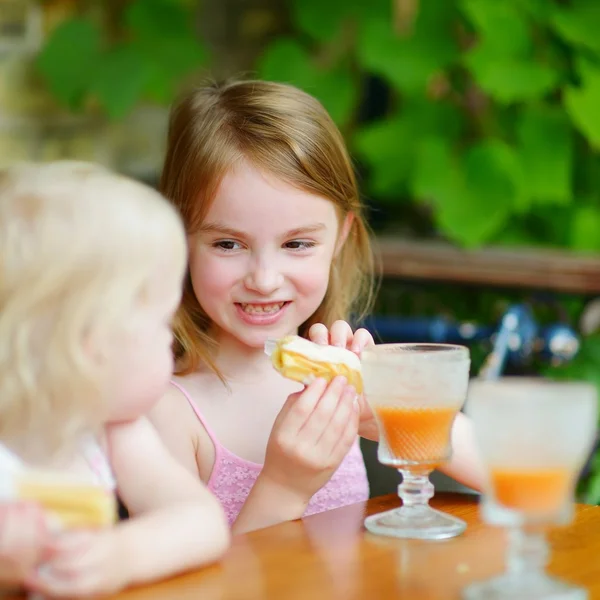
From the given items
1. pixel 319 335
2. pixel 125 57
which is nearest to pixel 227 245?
pixel 319 335

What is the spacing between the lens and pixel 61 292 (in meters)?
0.93

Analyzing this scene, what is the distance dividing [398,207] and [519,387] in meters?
2.89

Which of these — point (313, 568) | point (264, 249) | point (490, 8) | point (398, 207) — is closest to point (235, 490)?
point (264, 249)

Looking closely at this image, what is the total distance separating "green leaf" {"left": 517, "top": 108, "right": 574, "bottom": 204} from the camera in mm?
3283

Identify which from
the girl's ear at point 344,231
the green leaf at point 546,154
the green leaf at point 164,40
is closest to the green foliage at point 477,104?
the green leaf at point 546,154

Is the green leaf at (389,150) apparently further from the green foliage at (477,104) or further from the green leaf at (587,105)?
the green leaf at (587,105)

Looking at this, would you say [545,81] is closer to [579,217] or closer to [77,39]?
[579,217]

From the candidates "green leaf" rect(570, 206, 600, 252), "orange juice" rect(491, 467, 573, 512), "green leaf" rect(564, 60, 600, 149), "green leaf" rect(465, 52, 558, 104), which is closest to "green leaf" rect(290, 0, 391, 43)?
"green leaf" rect(465, 52, 558, 104)

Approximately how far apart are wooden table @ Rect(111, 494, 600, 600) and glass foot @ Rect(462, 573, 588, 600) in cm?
2

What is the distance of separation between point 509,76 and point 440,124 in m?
0.33

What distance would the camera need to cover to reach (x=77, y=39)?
324 cm

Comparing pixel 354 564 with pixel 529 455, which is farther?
pixel 354 564

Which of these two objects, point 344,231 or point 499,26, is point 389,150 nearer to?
point 499,26

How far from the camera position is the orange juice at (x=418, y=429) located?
1.15 meters
